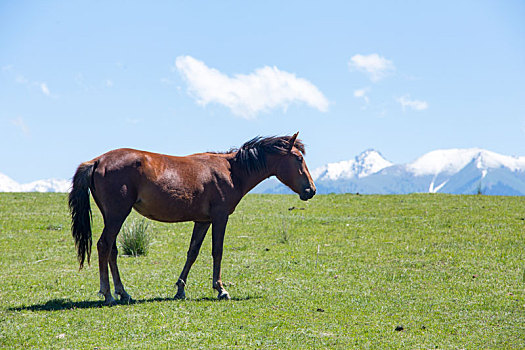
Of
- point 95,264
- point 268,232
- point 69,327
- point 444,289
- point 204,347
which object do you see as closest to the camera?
point 204,347

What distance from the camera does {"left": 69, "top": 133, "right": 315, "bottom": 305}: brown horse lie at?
9.42m

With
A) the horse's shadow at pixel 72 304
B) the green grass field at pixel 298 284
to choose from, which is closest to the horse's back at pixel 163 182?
the horse's shadow at pixel 72 304

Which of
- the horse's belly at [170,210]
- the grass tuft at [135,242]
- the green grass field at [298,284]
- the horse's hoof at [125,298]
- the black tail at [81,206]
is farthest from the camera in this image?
the grass tuft at [135,242]

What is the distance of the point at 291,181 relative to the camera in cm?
1132

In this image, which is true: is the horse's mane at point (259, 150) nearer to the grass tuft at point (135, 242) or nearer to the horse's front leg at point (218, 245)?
the horse's front leg at point (218, 245)

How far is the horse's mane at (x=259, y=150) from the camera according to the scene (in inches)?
442

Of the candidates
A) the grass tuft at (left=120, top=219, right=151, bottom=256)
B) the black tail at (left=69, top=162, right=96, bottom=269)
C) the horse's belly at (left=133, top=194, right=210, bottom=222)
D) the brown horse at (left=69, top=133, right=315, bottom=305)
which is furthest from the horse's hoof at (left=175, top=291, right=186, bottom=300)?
the grass tuft at (left=120, top=219, right=151, bottom=256)

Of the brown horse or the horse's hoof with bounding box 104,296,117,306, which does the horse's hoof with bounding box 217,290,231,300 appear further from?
→ the horse's hoof with bounding box 104,296,117,306

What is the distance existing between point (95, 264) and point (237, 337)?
8.04 m

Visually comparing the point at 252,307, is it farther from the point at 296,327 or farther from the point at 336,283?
the point at 336,283

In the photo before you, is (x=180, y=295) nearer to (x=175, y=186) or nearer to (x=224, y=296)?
(x=224, y=296)

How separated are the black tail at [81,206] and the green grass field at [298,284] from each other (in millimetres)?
1183

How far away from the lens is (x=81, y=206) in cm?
970

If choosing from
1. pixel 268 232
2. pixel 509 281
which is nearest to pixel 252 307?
pixel 509 281
